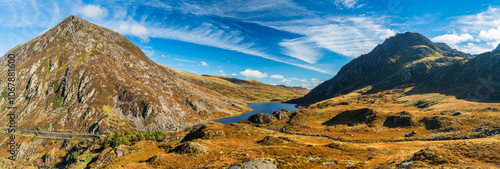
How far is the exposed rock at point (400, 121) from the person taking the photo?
316 ft

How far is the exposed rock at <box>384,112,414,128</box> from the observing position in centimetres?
9631

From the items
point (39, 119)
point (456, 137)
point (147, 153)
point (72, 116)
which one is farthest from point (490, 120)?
point (39, 119)

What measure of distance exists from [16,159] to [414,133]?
250306 mm

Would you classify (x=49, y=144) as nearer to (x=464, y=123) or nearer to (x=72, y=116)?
(x=72, y=116)

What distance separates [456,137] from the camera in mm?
70750

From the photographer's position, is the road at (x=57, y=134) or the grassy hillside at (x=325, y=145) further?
the road at (x=57, y=134)

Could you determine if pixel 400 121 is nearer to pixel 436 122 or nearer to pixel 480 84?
pixel 436 122

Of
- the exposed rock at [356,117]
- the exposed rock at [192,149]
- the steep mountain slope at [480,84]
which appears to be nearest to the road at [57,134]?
the exposed rock at [192,149]

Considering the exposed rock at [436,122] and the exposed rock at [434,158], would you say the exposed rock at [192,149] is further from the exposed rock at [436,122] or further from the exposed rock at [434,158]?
the exposed rock at [436,122]

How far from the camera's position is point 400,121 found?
9950 centimetres

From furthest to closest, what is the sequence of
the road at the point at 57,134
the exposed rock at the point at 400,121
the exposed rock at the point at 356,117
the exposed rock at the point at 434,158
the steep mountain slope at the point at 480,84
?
1. the road at the point at 57,134
2. the steep mountain slope at the point at 480,84
3. the exposed rock at the point at 356,117
4. the exposed rock at the point at 400,121
5. the exposed rock at the point at 434,158

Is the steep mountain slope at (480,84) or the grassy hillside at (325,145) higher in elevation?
the steep mountain slope at (480,84)

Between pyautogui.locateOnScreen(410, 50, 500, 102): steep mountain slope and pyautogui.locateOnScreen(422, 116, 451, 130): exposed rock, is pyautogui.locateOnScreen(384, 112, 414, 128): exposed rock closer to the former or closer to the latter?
pyautogui.locateOnScreen(422, 116, 451, 130): exposed rock

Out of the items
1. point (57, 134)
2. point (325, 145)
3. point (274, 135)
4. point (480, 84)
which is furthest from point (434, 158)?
point (57, 134)
